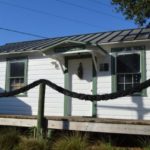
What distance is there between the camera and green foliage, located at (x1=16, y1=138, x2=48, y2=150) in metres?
8.95

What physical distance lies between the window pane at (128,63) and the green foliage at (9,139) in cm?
437

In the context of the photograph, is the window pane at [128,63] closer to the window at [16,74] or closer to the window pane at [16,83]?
the window at [16,74]

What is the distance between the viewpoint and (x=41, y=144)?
A: 29.9ft

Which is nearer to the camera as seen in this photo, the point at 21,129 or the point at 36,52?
the point at 21,129

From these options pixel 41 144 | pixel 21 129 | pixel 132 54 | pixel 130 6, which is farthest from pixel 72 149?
pixel 130 6

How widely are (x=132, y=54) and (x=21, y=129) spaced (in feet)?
15.3

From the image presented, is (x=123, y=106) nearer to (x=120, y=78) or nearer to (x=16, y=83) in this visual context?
(x=120, y=78)

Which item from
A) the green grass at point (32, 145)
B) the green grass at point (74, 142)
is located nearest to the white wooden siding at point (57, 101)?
the green grass at point (74, 142)

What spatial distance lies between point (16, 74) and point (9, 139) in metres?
5.31

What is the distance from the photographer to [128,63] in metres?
12.1

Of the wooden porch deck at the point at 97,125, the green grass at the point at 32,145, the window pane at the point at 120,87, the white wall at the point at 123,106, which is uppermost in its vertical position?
the window pane at the point at 120,87

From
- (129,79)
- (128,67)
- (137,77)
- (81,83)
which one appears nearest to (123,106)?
(129,79)

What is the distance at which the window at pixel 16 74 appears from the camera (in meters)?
14.5

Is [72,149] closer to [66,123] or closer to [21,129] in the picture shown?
[66,123]
